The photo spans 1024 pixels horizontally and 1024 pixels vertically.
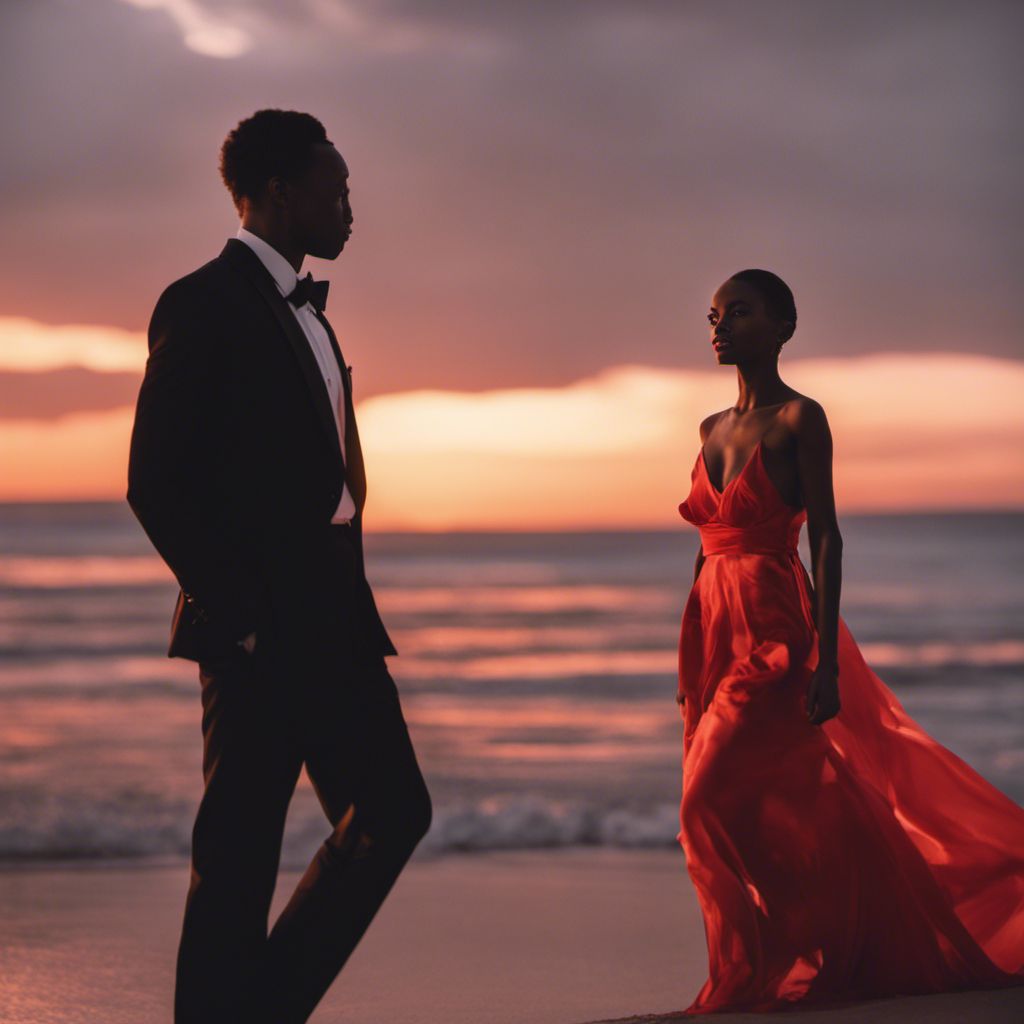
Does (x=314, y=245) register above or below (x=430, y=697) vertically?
above

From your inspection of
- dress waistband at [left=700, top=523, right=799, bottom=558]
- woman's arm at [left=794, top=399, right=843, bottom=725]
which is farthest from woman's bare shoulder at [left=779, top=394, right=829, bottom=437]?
dress waistband at [left=700, top=523, right=799, bottom=558]

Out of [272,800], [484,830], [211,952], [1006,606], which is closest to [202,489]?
[272,800]

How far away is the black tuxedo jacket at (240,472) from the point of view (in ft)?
8.84

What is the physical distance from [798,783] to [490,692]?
534 inches

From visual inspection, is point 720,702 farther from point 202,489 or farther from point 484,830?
point 484,830

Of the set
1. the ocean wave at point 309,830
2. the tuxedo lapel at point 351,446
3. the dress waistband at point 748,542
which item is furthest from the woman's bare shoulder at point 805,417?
the ocean wave at point 309,830

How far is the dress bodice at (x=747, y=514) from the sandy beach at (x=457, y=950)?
1.22 metres

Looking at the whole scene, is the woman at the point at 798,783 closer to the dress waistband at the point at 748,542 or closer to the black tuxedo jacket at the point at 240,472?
the dress waistband at the point at 748,542

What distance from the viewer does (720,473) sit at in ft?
12.9

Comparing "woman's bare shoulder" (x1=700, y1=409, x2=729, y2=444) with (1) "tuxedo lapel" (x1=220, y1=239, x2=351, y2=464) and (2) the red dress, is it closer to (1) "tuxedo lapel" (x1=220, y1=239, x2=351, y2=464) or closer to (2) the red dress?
(2) the red dress

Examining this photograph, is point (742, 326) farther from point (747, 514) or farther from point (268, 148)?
point (268, 148)

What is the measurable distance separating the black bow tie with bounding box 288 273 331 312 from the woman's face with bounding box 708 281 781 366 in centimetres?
123

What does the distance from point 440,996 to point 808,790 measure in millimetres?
1497

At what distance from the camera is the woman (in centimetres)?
366
